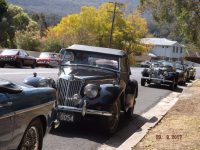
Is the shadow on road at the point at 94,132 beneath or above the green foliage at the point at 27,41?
above

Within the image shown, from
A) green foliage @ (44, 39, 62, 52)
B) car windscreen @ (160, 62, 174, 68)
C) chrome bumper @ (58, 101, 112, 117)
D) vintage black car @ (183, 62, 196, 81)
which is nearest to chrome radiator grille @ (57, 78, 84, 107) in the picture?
chrome bumper @ (58, 101, 112, 117)

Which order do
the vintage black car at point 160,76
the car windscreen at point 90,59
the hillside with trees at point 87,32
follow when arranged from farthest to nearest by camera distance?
the hillside with trees at point 87,32
the vintage black car at point 160,76
the car windscreen at point 90,59

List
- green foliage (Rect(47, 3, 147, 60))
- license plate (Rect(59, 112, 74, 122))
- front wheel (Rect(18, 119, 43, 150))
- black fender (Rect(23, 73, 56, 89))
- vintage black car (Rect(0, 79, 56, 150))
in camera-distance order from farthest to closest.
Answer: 1. green foliage (Rect(47, 3, 147, 60))
2. black fender (Rect(23, 73, 56, 89))
3. license plate (Rect(59, 112, 74, 122))
4. front wheel (Rect(18, 119, 43, 150))
5. vintage black car (Rect(0, 79, 56, 150))

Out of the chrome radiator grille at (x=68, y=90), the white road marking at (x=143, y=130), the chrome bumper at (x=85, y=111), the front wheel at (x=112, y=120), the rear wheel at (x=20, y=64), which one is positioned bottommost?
the rear wheel at (x=20, y=64)

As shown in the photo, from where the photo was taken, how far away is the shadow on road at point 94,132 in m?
9.67

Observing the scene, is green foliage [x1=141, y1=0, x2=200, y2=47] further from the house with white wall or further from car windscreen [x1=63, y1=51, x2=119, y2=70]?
the house with white wall

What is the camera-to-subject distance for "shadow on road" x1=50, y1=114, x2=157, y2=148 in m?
9.67

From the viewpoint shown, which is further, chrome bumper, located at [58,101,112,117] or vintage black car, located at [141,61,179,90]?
vintage black car, located at [141,61,179,90]

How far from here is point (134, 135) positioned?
10109 millimetres

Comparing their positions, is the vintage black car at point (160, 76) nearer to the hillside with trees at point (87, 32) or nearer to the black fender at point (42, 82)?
the black fender at point (42, 82)

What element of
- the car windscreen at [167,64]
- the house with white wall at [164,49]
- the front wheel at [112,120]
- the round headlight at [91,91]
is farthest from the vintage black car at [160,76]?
the house with white wall at [164,49]

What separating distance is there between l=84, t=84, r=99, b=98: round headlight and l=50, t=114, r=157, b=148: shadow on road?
53 centimetres

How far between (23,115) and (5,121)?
49cm

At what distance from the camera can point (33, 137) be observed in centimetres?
652
